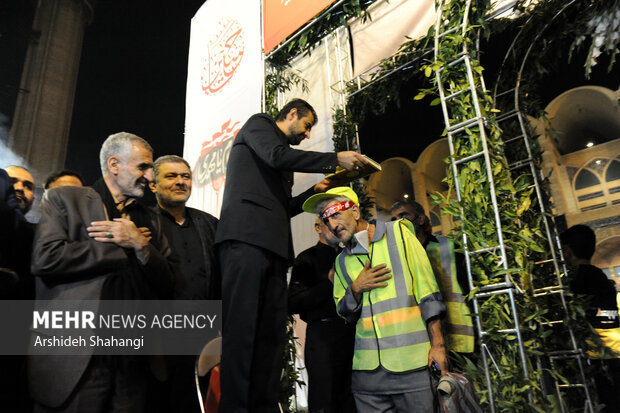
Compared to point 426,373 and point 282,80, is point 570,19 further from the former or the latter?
point 426,373

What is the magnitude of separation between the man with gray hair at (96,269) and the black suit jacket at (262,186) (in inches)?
16.1

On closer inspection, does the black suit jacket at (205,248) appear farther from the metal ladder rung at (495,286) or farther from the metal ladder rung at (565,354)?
the metal ladder rung at (565,354)

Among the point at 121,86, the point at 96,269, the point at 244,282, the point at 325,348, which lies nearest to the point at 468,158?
the point at 325,348

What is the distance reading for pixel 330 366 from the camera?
2.59 meters

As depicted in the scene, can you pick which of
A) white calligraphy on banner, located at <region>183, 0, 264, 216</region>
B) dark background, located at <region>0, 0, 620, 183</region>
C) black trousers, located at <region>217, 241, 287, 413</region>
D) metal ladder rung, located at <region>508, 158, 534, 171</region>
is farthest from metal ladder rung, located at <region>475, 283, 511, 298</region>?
dark background, located at <region>0, 0, 620, 183</region>

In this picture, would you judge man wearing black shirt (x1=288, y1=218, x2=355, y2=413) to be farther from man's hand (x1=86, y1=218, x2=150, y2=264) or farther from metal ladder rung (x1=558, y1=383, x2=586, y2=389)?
metal ladder rung (x1=558, y1=383, x2=586, y2=389)

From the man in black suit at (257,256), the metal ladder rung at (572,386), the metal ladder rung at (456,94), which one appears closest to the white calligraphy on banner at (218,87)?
the metal ladder rung at (456,94)

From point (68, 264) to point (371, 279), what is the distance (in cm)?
130

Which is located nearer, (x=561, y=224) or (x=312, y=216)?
(x=312, y=216)

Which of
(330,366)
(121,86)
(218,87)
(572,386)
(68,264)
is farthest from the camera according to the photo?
(121,86)

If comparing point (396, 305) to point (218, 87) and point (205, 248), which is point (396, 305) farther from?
point (218, 87)

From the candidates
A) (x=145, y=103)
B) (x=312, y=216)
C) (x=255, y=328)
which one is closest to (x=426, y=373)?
(x=255, y=328)

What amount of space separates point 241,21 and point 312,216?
8.10 ft

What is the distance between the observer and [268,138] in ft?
7.35
